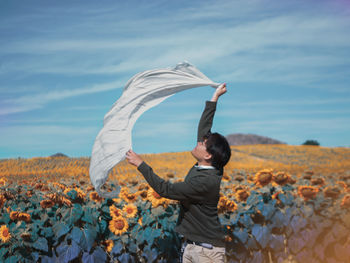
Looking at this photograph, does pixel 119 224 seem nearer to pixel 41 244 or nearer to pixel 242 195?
pixel 41 244

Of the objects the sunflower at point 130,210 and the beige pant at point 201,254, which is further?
the sunflower at point 130,210

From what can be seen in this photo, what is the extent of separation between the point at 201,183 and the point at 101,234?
1222 mm

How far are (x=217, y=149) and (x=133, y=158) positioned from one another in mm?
611

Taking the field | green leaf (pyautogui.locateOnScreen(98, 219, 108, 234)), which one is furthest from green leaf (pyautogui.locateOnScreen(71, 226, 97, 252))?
green leaf (pyautogui.locateOnScreen(98, 219, 108, 234))

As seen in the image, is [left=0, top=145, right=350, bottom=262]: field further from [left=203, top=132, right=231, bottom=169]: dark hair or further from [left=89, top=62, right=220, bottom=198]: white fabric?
[left=203, top=132, right=231, bottom=169]: dark hair

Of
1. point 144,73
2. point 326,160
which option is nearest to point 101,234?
point 144,73

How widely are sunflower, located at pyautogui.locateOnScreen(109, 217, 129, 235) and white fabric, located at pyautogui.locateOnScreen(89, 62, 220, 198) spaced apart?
305 millimetres

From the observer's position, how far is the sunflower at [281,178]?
3.90m

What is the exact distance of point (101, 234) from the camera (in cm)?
332

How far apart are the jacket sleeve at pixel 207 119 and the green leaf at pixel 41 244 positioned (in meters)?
1.55

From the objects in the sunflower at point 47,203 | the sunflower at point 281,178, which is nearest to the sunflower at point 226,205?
the sunflower at point 281,178

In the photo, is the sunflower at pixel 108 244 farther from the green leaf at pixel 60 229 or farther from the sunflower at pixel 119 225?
the green leaf at pixel 60 229

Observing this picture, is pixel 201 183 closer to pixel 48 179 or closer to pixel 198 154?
pixel 198 154

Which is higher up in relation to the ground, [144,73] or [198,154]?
[144,73]
